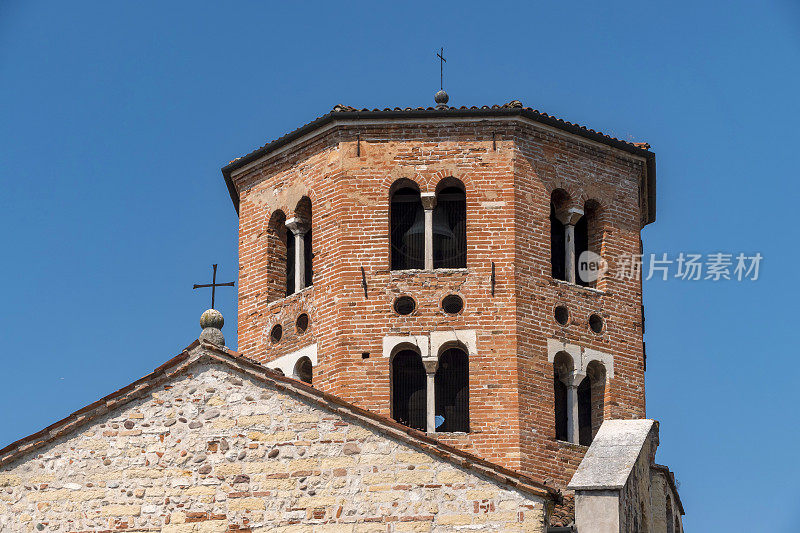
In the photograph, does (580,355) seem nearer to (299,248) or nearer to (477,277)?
(477,277)

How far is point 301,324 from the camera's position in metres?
34.1

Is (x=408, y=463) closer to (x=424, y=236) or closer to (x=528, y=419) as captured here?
(x=528, y=419)

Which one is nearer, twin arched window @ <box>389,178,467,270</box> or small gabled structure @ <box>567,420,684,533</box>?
small gabled structure @ <box>567,420,684,533</box>

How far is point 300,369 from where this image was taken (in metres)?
33.7

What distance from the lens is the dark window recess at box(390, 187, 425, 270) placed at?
3391 cm

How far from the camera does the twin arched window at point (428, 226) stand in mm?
33844

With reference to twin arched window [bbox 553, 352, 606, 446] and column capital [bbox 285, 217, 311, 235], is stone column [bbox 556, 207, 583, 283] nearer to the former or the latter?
twin arched window [bbox 553, 352, 606, 446]

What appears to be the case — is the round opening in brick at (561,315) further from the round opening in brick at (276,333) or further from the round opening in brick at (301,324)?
the round opening in brick at (276,333)

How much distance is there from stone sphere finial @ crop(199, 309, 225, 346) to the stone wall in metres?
1.91

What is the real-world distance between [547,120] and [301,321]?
6.45 metres

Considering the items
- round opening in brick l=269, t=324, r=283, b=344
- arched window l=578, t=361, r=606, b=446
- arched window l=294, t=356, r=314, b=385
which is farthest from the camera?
round opening in brick l=269, t=324, r=283, b=344

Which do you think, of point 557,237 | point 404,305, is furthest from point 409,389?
point 557,237

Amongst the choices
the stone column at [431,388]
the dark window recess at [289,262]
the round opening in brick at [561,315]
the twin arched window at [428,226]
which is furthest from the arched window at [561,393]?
the dark window recess at [289,262]

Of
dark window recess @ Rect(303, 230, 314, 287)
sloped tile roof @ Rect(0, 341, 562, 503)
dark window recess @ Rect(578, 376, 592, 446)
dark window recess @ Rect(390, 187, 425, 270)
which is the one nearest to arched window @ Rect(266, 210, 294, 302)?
dark window recess @ Rect(303, 230, 314, 287)
